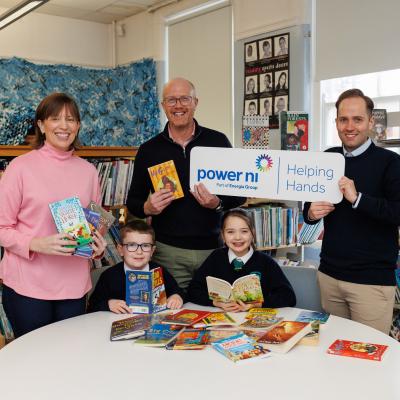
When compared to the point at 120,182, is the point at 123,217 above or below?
below

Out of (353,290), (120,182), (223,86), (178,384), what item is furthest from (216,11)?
(178,384)

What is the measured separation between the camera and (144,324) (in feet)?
6.23

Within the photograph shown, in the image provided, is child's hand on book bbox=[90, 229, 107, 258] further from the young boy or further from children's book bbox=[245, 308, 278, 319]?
children's book bbox=[245, 308, 278, 319]

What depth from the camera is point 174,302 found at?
7.10 feet

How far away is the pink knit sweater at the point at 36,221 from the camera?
196cm

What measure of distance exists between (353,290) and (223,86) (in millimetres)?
3677

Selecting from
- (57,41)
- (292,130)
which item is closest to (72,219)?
(292,130)

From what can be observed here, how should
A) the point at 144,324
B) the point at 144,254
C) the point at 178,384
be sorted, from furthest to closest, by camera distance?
the point at 144,254
the point at 144,324
the point at 178,384

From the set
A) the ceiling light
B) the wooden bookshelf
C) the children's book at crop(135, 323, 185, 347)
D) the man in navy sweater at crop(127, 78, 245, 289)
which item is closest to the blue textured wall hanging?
the ceiling light

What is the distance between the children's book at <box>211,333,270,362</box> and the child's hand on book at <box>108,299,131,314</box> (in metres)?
0.53

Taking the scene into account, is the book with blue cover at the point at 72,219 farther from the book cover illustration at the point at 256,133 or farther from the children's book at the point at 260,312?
the book cover illustration at the point at 256,133

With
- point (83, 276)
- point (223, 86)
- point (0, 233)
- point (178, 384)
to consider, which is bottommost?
point (178, 384)

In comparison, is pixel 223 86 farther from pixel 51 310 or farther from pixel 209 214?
pixel 51 310

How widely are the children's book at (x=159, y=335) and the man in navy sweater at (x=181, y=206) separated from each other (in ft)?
2.00
